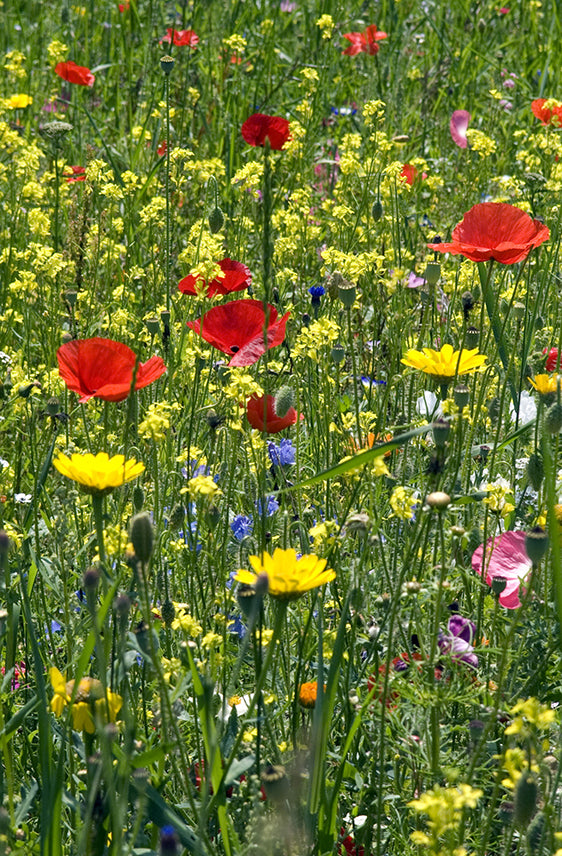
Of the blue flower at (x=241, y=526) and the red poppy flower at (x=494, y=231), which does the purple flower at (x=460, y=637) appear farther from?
the red poppy flower at (x=494, y=231)

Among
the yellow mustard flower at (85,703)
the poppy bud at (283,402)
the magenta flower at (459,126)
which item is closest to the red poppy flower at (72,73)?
the magenta flower at (459,126)

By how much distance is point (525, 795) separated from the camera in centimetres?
114

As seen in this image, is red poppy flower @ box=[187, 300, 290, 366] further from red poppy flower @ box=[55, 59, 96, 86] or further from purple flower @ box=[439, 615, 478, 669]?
red poppy flower @ box=[55, 59, 96, 86]

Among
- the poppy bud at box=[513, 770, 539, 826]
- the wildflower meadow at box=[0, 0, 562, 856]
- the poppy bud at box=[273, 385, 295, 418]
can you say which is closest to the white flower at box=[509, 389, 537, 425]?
the wildflower meadow at box=[0, 0, 562, 856]

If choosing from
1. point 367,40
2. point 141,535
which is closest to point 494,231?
point 141,535

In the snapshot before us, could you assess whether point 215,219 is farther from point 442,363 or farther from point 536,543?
point 536,543

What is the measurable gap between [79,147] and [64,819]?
11.4 ft

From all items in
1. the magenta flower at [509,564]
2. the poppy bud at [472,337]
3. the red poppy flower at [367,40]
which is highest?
the red poppy flower at [367,40]

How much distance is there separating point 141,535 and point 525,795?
51cm

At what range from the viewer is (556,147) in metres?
3.17

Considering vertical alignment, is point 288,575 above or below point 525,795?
above

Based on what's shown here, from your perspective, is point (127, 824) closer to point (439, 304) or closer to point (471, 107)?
point (439, 304)

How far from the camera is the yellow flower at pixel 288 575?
130 cm

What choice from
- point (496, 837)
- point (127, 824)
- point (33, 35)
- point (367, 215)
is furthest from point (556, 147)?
point (33, 35)
